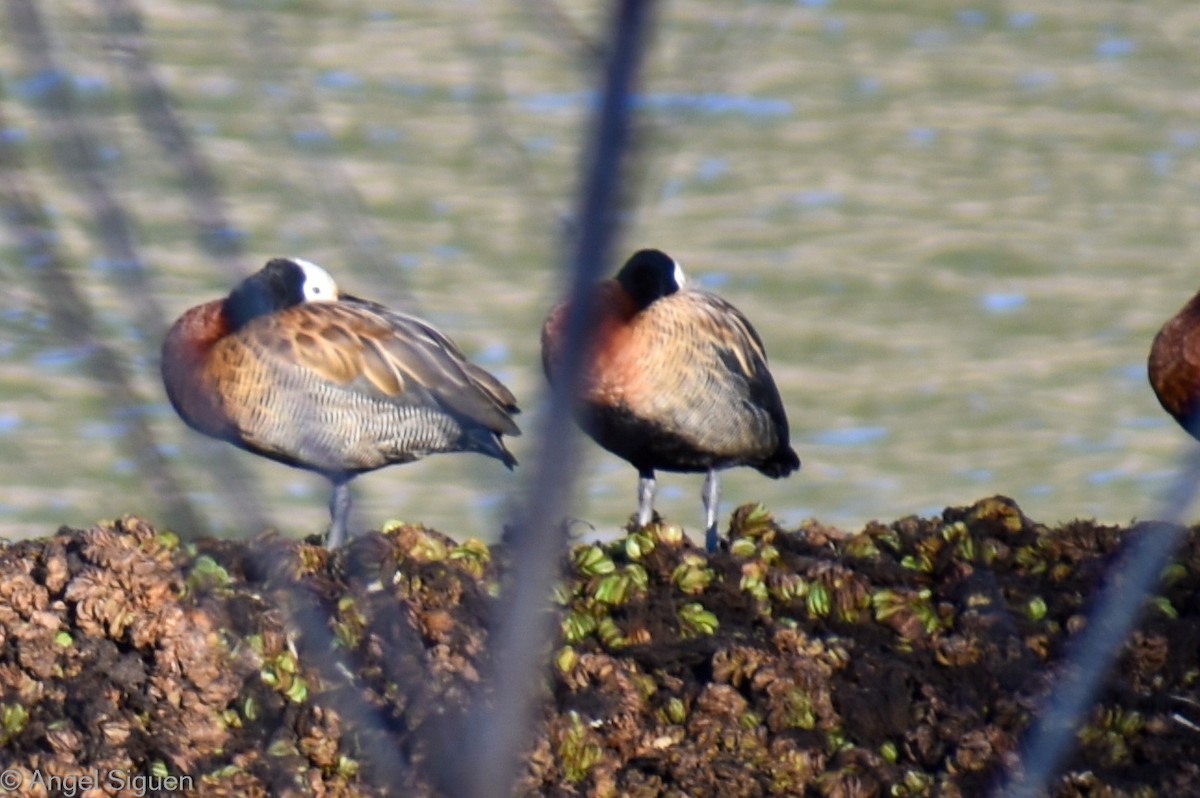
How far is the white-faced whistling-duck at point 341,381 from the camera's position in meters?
5.00

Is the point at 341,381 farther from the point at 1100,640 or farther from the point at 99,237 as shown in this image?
the point at 99,237

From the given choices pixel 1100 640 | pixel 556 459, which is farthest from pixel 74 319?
pixel 1100 640

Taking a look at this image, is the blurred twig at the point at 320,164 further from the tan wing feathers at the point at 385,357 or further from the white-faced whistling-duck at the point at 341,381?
the tan wing feathers at the point at 385,357

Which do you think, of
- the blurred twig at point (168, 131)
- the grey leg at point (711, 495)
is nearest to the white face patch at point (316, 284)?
the grey leg at point (711, 495)

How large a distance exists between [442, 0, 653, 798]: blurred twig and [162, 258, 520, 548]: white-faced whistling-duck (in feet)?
10.7

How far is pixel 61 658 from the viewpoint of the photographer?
3586 millimetres

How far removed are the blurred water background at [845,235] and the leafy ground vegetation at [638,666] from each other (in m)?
1.72

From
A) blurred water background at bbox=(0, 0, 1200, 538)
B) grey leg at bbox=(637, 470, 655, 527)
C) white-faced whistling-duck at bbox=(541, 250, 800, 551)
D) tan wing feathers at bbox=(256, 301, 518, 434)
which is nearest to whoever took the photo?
white-faced whistling-duck at bbox=(541, 250, 800, 551)

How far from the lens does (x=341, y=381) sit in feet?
16.8

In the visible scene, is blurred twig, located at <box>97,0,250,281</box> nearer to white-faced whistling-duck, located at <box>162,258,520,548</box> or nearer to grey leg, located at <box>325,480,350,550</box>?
grey leg, located at <box>325,480,350,550</box>

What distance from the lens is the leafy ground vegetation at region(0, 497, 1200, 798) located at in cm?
330

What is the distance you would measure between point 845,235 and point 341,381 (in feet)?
15.7

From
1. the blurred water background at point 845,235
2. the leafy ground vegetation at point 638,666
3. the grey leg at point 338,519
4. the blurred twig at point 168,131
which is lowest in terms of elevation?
the blurred water background at point 845,235

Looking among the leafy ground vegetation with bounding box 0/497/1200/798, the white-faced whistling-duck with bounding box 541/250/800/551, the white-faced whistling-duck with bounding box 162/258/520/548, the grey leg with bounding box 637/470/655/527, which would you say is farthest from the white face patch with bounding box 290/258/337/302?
the leafy ground vegetation with bounding box 0/497/1200/798
